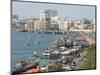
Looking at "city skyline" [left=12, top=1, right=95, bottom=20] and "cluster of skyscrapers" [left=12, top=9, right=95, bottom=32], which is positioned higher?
"city skyline" [left=12, top=1, right=95, bottom=20]

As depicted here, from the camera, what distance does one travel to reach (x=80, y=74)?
9.72ft

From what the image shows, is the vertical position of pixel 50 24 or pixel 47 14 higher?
pixel 47 14

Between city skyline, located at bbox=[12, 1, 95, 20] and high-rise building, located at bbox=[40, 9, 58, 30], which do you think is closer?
city skyline, located at bbox=[12, 1, 95, 20]

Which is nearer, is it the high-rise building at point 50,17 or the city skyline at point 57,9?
the city skyline at point 57,9

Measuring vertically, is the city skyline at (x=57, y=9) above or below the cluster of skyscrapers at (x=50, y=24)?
above

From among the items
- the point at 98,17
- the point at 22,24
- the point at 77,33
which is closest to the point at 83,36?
the point at 77,33

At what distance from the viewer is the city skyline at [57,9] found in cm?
271

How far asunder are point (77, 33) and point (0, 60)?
98cm

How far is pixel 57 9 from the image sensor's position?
287cm

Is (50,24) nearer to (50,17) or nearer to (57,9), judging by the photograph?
(50,17)

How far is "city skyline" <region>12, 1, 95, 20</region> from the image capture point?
8.89 feet

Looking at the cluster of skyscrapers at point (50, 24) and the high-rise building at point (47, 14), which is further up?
the high-rise building at point (47, 14)

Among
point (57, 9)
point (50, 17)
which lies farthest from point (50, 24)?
point (57, 9)

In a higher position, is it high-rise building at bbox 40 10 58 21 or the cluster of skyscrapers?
high-rise building at bbox 40 10 58 21
